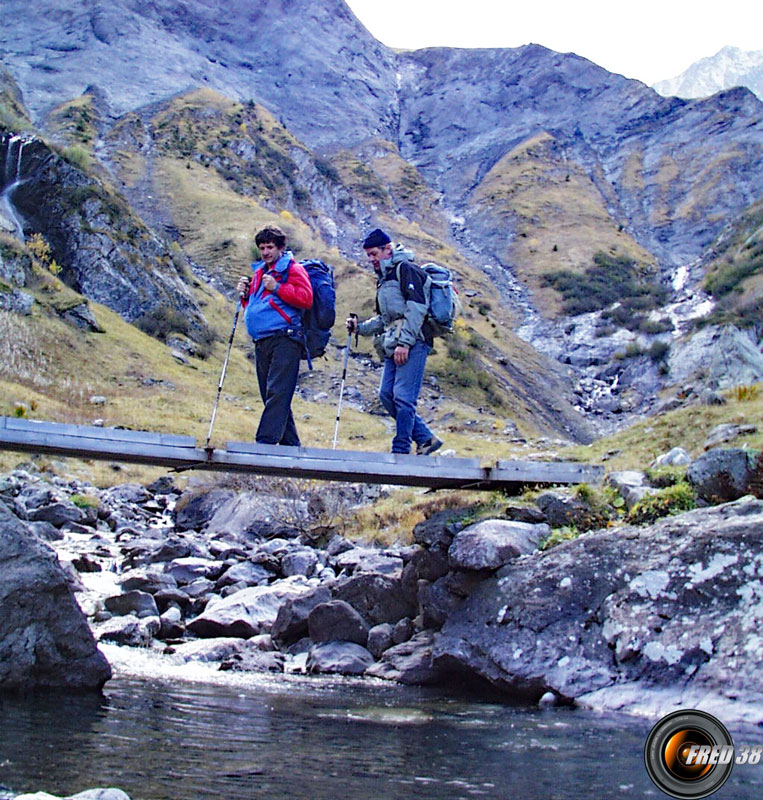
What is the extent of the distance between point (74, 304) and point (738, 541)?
1686 inches

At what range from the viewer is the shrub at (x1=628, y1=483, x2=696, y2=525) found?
363 inches

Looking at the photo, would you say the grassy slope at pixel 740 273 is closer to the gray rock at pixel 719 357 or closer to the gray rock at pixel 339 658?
the gray rock at pixel 719 357

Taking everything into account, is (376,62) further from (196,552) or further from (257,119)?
(196,552)

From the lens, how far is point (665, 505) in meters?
9.24

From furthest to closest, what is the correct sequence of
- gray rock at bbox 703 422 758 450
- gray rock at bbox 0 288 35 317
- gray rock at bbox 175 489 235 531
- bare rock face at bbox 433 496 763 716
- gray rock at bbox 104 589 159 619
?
gray rock at bbox 0 288 35 317
gray rock at bbox 175 489 235 531
gray rock at bbox 104 589 159 619
gray rock at bbox 703 422 758 450
bare rock face at bbox 433 496 763 716

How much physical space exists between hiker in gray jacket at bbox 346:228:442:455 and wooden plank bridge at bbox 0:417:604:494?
54 centimetres

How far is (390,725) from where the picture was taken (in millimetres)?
6996

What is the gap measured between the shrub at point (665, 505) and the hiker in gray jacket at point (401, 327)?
2.44 meters

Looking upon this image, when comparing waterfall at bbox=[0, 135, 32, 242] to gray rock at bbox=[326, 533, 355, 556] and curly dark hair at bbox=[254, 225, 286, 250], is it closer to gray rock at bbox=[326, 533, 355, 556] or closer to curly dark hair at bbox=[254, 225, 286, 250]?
gray rock at bbox=[326, 533, 355, 556]

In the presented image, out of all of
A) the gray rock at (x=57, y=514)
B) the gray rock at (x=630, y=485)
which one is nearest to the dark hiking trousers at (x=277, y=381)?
the gray rock at (x=630, y=485)

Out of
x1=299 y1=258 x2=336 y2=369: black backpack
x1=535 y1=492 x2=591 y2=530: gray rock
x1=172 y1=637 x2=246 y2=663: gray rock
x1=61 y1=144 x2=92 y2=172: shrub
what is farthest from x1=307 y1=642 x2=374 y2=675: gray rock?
x1=61 y1=144 x2=92 y2=172: shrub

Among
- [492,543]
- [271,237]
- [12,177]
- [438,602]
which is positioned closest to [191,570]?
[438,602]

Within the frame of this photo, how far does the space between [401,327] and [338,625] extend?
377 cm

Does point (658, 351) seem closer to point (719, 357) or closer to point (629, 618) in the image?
point (719, 357)
